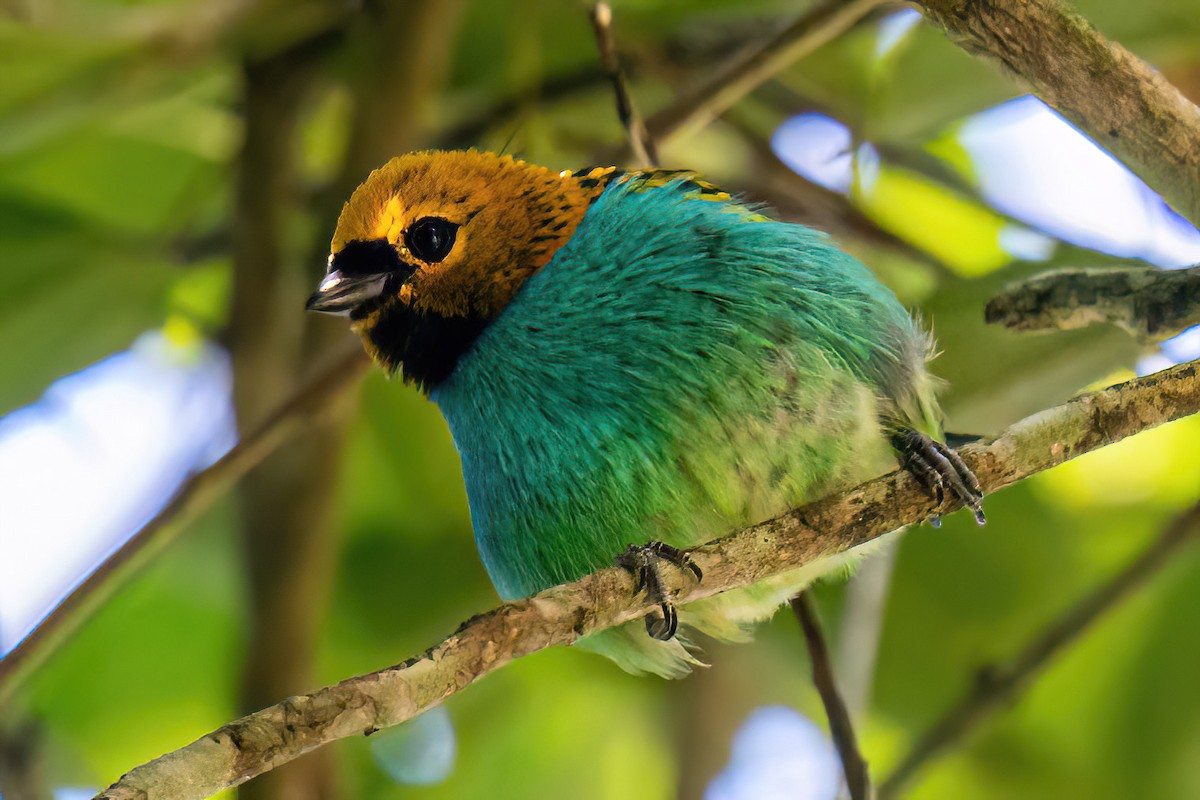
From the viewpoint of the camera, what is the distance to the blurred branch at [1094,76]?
4.76 feet

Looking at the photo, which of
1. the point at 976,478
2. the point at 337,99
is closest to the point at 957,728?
the point at 976,478

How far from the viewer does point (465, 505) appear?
3322mm

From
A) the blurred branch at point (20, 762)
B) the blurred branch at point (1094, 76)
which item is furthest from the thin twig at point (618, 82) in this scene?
the blurred branch at point (20, 762)

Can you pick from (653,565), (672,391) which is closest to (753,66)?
(672,391)

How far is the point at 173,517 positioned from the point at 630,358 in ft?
3.26

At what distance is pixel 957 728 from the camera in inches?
104

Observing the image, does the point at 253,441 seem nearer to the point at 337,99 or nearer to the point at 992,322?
the point at 992,322

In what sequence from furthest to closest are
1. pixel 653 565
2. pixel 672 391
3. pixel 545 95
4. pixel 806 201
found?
1. pixel 545 95
2. pixel 806 201
3. pixel 672 391
4. pixel 653 565

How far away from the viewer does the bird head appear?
2.27m

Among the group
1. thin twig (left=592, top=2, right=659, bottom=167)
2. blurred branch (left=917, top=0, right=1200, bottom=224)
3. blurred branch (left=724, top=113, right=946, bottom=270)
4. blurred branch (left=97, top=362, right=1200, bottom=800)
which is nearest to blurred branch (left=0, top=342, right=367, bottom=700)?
thin twig (left=592, top=2, right=659, bottom=167)

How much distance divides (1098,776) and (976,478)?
5.69ft

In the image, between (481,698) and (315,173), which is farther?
(315,173)

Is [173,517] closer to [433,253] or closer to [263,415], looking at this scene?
[263,415]

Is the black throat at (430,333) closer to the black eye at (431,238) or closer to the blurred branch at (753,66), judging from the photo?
the black eye at (431,238)
